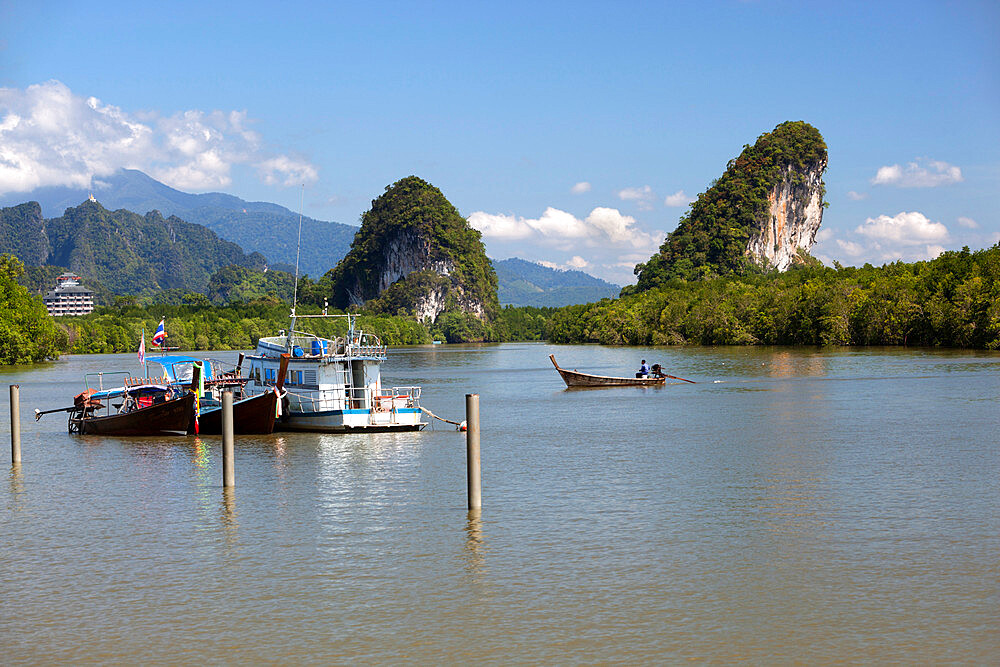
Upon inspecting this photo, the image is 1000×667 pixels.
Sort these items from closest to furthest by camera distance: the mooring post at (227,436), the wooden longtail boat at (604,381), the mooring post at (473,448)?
the mooring post at (473,448) < the mooring post at (227,436) < the wooden longtail boat at (604,381)

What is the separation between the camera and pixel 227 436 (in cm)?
2441

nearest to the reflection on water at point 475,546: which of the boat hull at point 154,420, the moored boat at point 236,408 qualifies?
the moored boat at point 236,408

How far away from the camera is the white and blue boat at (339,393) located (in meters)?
38.5

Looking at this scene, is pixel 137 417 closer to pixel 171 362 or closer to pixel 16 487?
pixel 171 362

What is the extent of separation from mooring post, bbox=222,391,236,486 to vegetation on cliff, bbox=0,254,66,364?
8735 cm

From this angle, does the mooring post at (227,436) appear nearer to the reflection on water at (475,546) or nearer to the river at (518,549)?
the river at (518,549)

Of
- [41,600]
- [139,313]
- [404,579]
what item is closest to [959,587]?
[404,579]

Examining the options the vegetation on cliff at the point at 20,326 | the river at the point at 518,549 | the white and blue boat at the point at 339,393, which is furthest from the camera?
the vegetation on cliff at the point at 20,326

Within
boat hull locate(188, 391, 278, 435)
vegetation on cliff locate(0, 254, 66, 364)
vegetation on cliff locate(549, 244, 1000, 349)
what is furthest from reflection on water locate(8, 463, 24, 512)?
vegetation on cliff locate(549, 244, 1000, 349)

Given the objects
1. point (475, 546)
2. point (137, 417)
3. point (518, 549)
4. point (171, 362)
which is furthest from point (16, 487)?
point (171, 362)

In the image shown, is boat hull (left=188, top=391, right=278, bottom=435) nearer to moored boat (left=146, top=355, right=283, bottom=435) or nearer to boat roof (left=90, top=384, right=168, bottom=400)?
moored boat (left=146, top=355, right=283, bottom=435)

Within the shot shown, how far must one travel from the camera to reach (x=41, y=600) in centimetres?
1563

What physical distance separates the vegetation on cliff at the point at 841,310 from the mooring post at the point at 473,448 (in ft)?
250

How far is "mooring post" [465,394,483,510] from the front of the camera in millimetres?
19984
